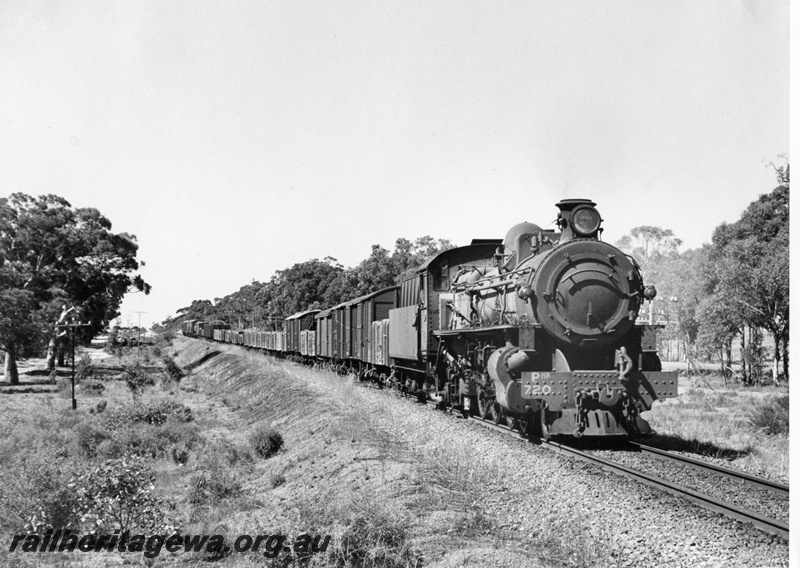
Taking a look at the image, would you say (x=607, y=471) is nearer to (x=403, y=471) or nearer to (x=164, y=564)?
(x=403, y=471)

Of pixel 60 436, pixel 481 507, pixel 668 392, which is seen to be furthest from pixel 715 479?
pixel 60 436

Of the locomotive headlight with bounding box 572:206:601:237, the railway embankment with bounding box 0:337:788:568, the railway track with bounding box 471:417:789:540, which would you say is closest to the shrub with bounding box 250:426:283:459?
the railway embankment with bounding box 0:337:788:568

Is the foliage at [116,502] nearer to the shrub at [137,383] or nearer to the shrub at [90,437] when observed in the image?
the shrub at [90,437]

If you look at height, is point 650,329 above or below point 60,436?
above

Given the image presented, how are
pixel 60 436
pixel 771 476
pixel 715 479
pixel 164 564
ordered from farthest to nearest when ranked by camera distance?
1. pixel 60 436
2. pixel 771 476
3. pixel 715 479
4. pixel 164 564

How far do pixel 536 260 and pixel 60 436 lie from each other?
47.1 ft

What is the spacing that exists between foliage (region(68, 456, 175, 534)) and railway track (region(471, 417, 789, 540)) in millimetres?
6353

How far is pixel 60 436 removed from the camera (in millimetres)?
18719

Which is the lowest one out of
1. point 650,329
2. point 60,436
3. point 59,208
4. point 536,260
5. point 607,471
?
point 60,436

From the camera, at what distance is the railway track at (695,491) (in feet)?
23.9

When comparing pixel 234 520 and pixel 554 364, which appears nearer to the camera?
pixel 234 520

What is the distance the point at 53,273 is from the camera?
36.8 meters

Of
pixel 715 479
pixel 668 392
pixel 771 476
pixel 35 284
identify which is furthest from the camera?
pixel 35 284

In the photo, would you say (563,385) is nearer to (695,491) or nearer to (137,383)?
(695,491)
